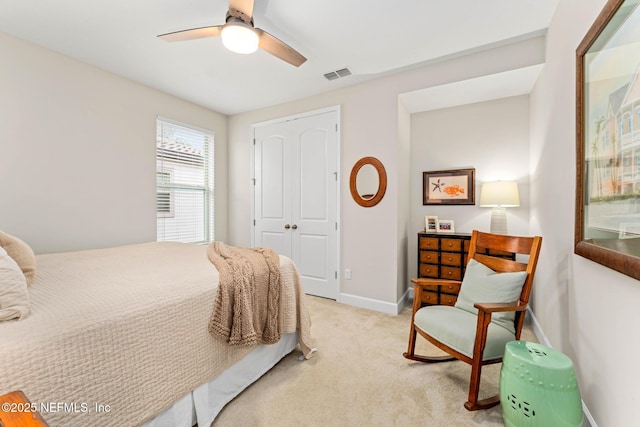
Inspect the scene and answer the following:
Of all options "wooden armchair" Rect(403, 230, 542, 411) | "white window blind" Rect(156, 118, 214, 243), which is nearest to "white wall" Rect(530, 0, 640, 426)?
"wooden armchair" Rect(403, 230, 542, 411)

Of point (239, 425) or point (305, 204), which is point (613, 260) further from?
point (305, 204)

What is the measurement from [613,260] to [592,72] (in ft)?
3.05

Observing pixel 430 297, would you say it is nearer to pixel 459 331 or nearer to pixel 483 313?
pixel 459 331

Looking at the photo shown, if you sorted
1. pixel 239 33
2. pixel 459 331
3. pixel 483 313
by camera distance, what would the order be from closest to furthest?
pixel 483 313, pixel 459 331, pixel 239 33

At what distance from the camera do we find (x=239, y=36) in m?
1.75

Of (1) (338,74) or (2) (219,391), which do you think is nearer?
(2) (219,391)

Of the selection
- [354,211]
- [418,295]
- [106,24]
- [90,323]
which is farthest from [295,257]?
[106,24]

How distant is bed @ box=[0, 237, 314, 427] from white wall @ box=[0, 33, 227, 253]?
98 cm

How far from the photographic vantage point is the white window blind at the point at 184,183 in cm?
343

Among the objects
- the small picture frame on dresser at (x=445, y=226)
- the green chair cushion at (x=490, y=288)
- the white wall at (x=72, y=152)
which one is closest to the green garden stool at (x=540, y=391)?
the green chair cushion at (x=490, y=288)

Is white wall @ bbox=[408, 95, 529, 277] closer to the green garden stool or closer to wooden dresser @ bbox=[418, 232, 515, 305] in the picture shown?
wooden dresser @ bbox=[418, 232, 515, 305]

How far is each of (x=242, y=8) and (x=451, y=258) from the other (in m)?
2.87

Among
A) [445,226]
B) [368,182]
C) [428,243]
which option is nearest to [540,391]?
[428,243]

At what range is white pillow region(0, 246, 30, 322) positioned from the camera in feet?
3.11
